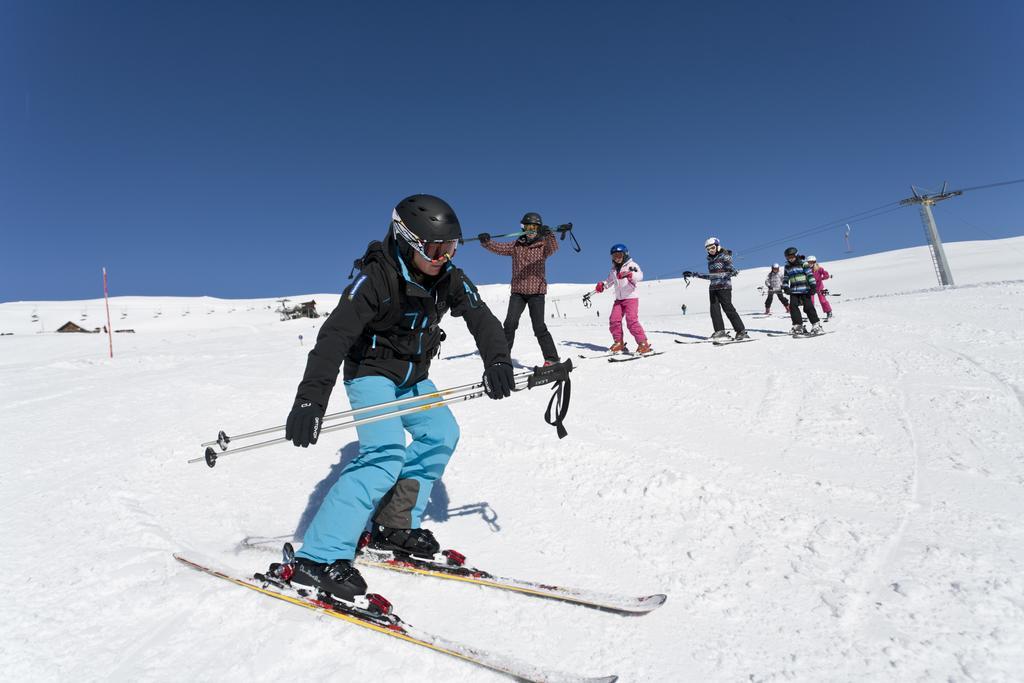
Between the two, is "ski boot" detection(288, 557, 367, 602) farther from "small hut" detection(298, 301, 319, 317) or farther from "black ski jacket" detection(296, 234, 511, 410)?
"small hut" detection(298, 301, 319, 317)

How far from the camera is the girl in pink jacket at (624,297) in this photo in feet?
30.5

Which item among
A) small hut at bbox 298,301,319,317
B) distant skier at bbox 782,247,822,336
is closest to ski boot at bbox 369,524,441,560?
distant skier at bbox 782,247,822,336

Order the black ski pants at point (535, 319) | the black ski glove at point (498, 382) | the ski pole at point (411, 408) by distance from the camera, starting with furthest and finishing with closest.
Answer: the black ski pants at point (535, 319) < the black ski glove at point (498, 382) < the ski pole at point (411, 408)

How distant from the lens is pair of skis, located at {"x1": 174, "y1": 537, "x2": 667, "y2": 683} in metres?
2.17

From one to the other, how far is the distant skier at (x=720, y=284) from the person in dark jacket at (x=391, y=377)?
7949 millimetres

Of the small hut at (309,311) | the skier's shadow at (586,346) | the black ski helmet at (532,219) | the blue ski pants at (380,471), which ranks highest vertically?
the small hut at (309,311)

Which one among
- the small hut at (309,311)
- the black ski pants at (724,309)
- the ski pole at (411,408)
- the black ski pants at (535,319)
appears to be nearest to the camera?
the ski pole at (411,408)

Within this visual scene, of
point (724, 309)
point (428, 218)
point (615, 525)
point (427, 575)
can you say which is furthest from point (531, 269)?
point (427, 575)

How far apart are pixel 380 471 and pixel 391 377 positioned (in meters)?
0.66

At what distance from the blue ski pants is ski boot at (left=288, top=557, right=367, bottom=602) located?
0.14ft

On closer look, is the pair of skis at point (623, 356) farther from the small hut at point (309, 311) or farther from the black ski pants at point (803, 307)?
the small hut at point (309, 311)

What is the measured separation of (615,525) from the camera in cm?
349

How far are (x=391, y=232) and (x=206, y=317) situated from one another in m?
47.2

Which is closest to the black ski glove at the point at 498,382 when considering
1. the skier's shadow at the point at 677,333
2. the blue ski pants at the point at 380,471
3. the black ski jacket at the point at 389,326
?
the black ski jacket at the point at 389,326
